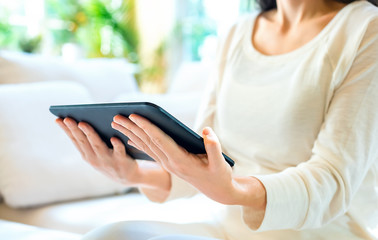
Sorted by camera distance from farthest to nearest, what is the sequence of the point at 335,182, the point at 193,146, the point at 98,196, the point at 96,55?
the point at 96,55, the point at 98,196, the point at 335,182, the point at 193,146

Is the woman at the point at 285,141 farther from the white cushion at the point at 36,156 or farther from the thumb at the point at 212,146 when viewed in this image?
the white cushion at the point at 36,156

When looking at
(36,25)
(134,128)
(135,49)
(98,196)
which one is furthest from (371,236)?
(36,25)

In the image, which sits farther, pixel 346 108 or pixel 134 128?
pixel 346 108

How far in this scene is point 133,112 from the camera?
0.66 metres

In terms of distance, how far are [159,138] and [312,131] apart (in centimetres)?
39

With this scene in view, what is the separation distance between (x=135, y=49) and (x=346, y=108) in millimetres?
3967

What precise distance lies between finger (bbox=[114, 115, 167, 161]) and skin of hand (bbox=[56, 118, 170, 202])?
0.12m

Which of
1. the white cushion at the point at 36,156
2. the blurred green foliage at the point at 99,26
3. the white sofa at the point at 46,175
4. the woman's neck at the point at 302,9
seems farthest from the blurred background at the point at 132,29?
the woman's neck at the point at 302,9

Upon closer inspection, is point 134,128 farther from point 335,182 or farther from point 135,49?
point 135,49

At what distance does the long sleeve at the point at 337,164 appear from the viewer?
780 mm

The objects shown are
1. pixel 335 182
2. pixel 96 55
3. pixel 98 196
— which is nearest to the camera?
pixel 335 182

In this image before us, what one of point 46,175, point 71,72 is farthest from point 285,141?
point 71,72

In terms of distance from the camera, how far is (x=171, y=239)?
717 mm

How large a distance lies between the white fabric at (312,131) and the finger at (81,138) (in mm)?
234
